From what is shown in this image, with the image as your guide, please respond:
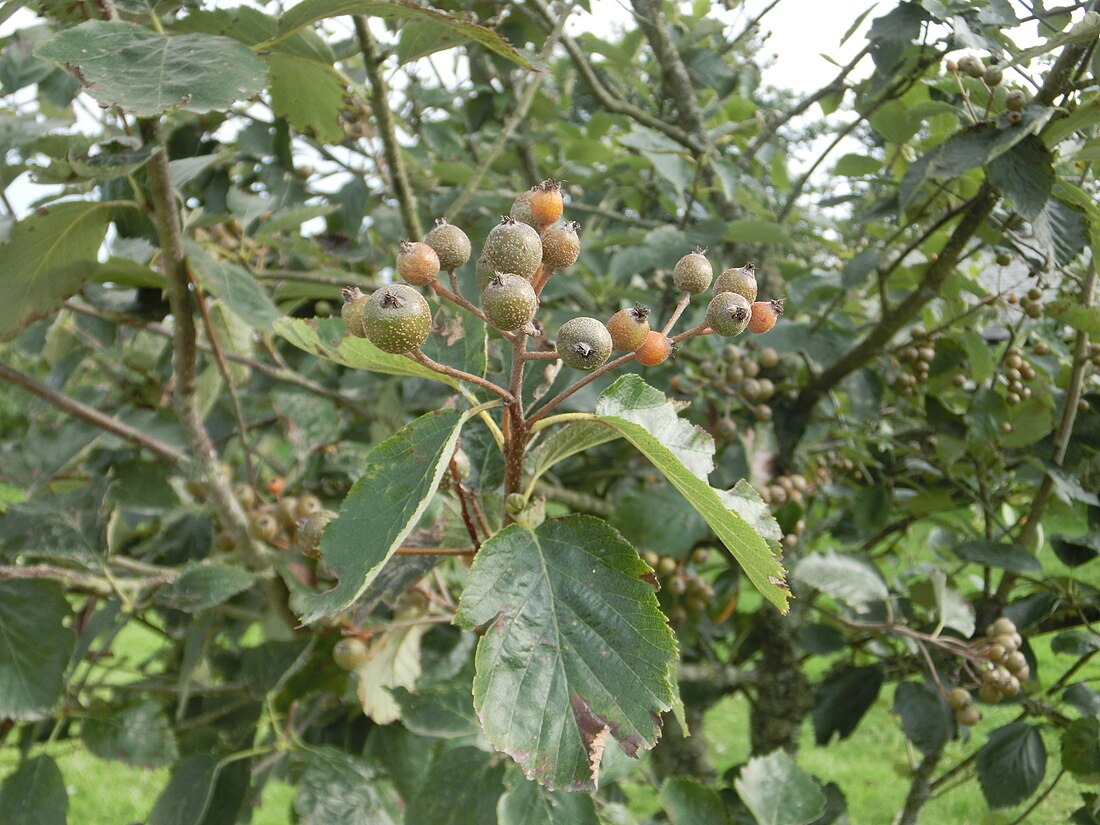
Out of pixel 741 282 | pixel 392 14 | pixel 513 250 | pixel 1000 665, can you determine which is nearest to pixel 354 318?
pixel 513 250

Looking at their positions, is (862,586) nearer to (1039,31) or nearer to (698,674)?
(698,674)

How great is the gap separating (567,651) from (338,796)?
84 centimetres

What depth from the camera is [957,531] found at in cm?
225

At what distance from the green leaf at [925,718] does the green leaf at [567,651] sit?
1227mm

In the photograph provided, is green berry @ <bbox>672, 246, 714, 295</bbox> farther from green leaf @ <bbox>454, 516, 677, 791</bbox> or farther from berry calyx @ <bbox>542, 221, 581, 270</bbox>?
green leaf @ <bbox>454, 516, 677, 791</bbox>

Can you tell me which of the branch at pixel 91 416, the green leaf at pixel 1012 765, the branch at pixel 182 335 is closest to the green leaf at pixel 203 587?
the branch at pixel 182 335

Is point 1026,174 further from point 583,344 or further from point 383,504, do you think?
point 383,504

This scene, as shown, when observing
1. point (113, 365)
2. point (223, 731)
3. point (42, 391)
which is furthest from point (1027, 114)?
point (113, 365)

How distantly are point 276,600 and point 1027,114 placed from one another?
5.15 feet

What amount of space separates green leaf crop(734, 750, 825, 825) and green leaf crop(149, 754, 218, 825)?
95cm

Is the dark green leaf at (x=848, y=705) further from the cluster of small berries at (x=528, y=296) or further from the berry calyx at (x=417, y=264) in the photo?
the berry calyx at (x=417, y=264)

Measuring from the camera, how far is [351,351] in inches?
35.3

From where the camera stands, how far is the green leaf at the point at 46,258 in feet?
4.28

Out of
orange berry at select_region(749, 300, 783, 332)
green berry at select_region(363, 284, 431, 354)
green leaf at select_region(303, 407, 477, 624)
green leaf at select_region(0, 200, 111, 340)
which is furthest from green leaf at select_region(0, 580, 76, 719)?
orange berry at select_region(749, 300, 783, 332)
